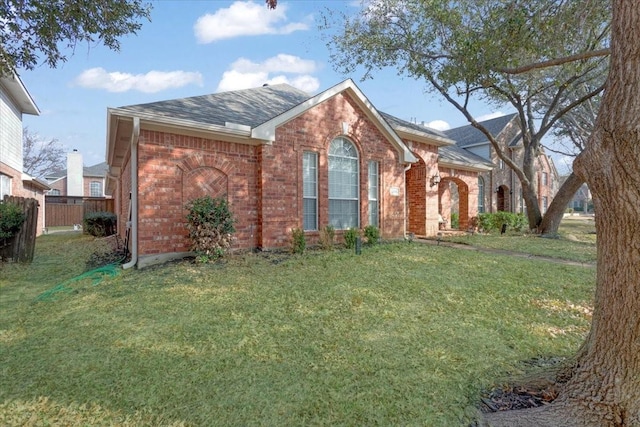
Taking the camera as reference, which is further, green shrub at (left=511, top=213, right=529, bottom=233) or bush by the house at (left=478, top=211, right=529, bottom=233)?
green shrub at (left=511, top=213, right=529, bottom=233)

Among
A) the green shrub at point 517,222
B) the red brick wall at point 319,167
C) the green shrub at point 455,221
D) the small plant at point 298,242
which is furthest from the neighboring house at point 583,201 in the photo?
the small plant at point 298,242

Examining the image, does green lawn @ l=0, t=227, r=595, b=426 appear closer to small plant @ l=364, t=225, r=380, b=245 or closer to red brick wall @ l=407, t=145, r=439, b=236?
small plant @ l=364, t=225, r=380, b=245

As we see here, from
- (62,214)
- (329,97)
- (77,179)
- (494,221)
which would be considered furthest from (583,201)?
(77,179)

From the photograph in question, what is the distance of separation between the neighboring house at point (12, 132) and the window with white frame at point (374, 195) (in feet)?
43.8

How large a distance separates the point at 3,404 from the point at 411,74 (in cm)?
1366

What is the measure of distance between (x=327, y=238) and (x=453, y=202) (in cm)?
1310

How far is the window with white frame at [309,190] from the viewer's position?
9.95 meters

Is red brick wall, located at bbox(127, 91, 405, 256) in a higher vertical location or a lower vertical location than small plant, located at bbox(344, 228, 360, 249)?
higher

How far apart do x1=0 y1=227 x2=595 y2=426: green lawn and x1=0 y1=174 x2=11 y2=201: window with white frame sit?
8.99m

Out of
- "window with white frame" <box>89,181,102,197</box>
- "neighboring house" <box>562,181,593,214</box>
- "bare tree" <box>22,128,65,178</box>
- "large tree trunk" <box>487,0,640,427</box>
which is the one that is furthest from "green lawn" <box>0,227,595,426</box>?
"neighboring house" <box>562,181,593,214</box>

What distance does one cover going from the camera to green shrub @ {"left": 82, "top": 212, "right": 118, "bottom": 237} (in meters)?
15.9

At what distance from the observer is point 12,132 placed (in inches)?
610

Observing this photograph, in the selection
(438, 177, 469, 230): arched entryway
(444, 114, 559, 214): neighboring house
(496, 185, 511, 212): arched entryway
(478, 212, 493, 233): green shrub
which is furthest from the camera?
(496, 185, 511, 212): arched entryway

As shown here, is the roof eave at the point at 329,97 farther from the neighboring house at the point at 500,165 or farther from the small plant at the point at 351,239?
the neighboring house at the point at 500,165
